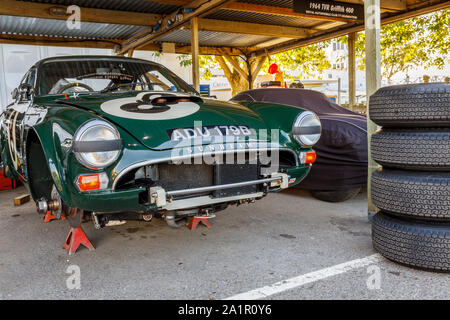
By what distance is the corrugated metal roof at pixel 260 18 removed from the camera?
8.02 metres

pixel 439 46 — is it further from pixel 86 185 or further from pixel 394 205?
pixel 86 185

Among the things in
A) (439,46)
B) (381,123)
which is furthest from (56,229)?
(439,46)

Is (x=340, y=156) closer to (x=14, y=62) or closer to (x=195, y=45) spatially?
(x=195, y=45)

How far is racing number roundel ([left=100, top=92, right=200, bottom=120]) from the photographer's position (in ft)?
8.15

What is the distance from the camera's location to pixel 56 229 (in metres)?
3.56

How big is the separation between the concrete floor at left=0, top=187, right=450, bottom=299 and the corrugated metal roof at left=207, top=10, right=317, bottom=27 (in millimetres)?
5328

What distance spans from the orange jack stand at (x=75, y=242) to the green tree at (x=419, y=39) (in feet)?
38.7

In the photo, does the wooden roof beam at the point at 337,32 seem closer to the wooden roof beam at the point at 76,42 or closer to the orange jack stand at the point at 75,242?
the wooden roof beam at the point at 76,42

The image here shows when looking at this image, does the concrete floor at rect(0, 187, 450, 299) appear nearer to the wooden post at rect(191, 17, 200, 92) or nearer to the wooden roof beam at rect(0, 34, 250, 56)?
the wooden post at rect(191, 17, 200, 92)

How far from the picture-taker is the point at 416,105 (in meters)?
2.40

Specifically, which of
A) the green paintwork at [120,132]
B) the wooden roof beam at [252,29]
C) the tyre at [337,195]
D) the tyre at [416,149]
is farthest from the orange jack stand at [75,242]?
the wooden roof beam at [252,29]

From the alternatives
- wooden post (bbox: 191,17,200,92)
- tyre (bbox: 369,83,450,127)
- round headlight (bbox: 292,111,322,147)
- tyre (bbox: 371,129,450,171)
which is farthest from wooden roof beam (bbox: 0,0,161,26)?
tyre (bbox: 371,129,450,171)

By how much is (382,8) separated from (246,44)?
15.8ft

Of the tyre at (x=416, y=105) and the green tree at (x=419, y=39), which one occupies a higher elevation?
the green tree at (x=419, y=39)
